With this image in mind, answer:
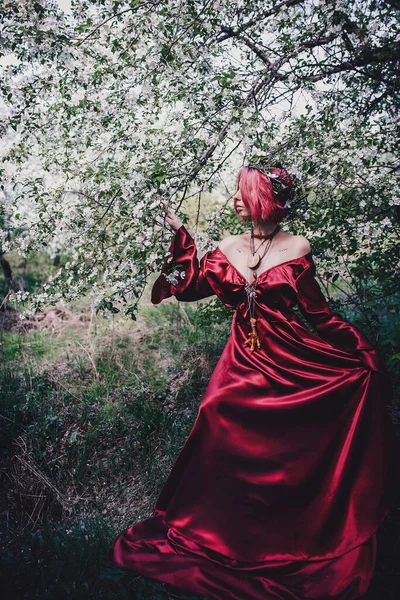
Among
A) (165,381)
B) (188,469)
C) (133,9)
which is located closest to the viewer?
(188,469)

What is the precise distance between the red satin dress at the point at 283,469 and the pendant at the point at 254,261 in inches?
2.7

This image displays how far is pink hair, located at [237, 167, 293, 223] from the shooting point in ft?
7.25

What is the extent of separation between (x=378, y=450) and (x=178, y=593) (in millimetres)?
1054

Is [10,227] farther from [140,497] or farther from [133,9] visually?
[140,497]

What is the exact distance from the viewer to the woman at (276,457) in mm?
1932

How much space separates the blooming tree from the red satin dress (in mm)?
709

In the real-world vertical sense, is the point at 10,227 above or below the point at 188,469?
above

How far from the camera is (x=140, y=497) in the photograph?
2.81 meters

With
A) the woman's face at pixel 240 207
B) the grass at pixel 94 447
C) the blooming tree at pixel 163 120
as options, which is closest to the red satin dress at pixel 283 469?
the grass at pixel 94 447

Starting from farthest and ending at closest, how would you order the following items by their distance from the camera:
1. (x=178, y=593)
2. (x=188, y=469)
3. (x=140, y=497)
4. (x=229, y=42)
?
(x=229, y=42) < (x=140, y=497) < (x=188, y=469) < (x=178, y=593)

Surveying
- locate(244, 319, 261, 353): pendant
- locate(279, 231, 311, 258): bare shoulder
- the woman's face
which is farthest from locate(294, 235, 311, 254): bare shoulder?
locate(244, 319, 261, 353): pendant

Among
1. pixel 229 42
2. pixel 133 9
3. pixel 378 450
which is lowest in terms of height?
pixel 378 450

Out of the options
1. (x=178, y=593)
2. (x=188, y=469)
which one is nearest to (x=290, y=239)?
(x=188, y=469)

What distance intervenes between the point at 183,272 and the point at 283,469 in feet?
3.40
